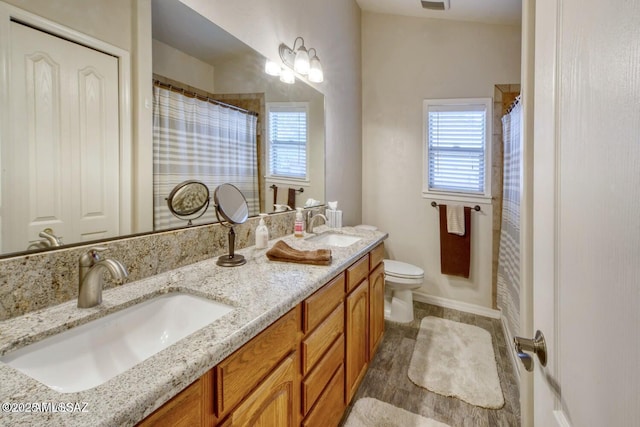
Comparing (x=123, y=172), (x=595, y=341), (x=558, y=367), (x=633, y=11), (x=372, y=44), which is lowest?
(x=558, y=367)

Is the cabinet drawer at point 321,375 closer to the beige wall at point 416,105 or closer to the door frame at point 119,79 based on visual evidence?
the door frame at point 119,79

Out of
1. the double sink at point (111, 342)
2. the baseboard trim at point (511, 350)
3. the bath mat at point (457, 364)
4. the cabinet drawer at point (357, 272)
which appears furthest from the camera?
the baseboard trim at point (511, 350)

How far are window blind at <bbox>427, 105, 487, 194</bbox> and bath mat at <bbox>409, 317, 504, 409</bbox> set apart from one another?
1.36m

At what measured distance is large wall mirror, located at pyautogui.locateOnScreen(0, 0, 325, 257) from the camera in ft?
2.60

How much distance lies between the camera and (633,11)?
1.07 ft

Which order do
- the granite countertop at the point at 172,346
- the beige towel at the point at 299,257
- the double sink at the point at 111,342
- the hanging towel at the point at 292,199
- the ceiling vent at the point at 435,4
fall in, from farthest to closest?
1. the ceiling vent at the point at 435,4
2. the hanging towel at the point at 292,199
3. the beige towel at the point at 299,257
4. the double sink at the point at 111,342
5. the granite countertop at the point at 172,346

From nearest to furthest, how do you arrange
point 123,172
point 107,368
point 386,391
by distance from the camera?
1. point 107,368
2. point 123,172
3. point 386,391

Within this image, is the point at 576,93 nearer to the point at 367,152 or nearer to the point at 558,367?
the point at 558,367

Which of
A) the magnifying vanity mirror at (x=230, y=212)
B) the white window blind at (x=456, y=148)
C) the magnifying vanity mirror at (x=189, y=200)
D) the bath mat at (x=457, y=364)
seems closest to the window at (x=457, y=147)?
the white window blind at (x=456, y=148)

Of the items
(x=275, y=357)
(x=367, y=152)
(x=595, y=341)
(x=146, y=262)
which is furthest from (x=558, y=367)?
(x=367, y=152)

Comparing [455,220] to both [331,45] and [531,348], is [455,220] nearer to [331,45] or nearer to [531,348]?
[331,45]

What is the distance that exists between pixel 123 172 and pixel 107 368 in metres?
0.61

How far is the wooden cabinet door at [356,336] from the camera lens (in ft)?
5.23

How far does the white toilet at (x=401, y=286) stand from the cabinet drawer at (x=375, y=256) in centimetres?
62
